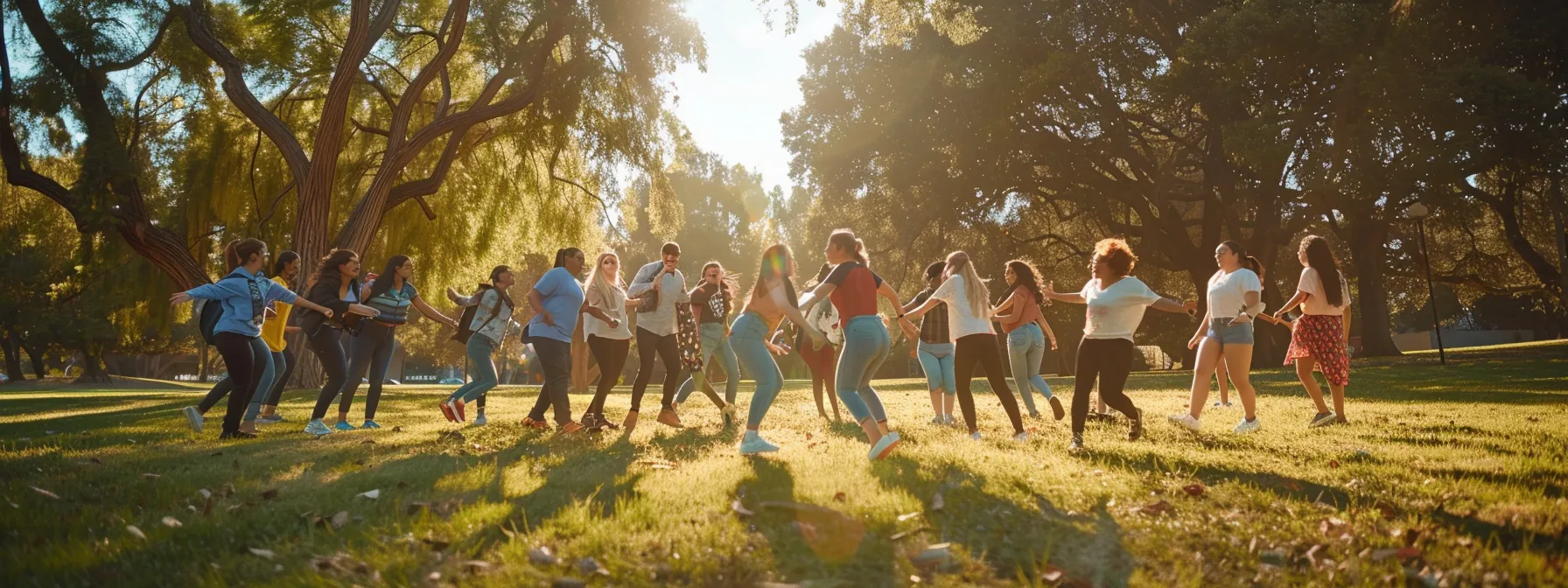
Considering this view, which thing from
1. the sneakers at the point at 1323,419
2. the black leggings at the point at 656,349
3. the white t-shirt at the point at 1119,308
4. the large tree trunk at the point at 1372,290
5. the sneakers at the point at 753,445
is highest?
the large tree trunk at the point at 1372,290

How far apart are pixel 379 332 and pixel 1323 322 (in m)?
9.57

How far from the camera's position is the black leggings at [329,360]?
8.98 m

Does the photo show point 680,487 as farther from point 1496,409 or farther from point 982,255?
point 982,255

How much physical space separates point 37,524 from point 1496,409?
1272cm

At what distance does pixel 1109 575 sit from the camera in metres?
3.62

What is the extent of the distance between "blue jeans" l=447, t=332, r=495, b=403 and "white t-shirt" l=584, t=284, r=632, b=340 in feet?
4.60

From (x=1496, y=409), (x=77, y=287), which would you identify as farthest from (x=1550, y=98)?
(x=77, y=287)

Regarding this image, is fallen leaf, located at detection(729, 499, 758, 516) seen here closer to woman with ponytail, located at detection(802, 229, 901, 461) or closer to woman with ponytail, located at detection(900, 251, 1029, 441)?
woman with ponytail, located at detection(802, 229, 901, 461)

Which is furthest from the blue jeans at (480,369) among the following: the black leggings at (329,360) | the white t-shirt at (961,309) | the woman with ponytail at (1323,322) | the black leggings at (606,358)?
the woman with ponytail at (1323,322)

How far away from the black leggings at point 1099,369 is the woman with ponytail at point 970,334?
0.78 m

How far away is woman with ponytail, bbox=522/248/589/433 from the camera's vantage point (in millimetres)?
8594

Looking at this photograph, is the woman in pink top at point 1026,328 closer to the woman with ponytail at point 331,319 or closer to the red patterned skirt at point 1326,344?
the red patterned skirt at point 1326,344

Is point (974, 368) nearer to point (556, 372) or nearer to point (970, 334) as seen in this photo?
point (970, 334)

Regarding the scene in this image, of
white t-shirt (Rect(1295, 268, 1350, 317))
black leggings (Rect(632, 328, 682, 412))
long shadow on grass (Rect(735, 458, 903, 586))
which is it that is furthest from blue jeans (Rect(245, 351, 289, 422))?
white t-shirt (Rect(1295, 268, 1350, 317))
